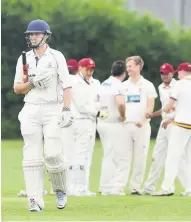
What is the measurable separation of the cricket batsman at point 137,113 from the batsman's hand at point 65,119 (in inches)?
157

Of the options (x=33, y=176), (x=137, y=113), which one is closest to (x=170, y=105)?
(x=137, y=113)

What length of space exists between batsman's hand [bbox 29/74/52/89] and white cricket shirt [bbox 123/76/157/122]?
3974 mm

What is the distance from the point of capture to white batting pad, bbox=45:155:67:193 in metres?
12.2

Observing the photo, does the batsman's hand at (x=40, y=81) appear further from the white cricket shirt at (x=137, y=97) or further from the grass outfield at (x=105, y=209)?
the white cricket shirt at (x=137, y=97)

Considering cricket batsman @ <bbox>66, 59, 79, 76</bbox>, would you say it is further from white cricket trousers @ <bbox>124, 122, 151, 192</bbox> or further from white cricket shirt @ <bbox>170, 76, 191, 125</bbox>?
white cricket shirt @ <bbox>170, 76, 191, 125</bbox>

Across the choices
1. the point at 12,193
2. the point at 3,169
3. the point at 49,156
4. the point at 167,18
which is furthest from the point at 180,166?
the point at 167,18

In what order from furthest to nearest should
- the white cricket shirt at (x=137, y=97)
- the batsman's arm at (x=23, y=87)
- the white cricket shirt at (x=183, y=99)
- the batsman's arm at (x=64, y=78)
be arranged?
the white cricket shirt at (x=137, y=97)
the white cricket shirt at (x=183, y=99)
the batsman's arm at (x=64, y=78)
the batsman's arm at (x=23, y=87)

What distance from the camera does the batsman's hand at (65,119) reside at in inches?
477

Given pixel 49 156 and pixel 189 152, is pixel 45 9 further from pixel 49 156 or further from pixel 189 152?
pixel 49 156

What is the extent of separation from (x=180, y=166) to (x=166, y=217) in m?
4.51

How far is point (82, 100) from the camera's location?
15836 mm

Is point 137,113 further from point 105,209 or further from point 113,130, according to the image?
point 105,209

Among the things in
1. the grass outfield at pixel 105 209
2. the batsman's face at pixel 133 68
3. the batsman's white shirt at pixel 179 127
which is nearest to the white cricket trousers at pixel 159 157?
the grass outfield at pixel 105 209

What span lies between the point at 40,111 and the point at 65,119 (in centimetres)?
30
